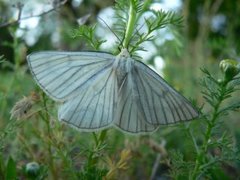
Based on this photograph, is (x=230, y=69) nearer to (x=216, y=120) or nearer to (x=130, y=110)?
(x=216, y=120)

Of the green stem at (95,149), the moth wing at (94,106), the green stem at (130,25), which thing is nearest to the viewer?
the moth wing at (94,106)

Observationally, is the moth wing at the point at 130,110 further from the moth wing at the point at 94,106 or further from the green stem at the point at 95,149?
the green stem at the point at 95,149

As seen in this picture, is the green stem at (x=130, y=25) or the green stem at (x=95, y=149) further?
the green stem at (x=130, y=25)

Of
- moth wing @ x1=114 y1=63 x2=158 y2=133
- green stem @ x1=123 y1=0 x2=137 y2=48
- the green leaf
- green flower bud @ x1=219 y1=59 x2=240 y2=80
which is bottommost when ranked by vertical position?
the green leaf

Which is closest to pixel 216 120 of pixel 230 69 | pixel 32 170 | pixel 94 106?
pixel 230 69

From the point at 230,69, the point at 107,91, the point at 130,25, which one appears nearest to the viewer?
the point at 230,69

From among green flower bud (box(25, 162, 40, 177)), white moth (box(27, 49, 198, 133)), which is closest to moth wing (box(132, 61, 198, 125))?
white moth (box(27, 49, 198, 133))

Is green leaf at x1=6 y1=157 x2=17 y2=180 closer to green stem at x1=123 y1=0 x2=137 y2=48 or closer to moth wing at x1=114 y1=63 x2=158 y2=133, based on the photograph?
moth wing at x1=114 y1=63 x2=158 y2=133

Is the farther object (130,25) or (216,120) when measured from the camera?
(130,25)

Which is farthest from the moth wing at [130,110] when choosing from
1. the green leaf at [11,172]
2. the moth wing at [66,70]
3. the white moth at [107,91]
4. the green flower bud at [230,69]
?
the green leaf at [11,172]

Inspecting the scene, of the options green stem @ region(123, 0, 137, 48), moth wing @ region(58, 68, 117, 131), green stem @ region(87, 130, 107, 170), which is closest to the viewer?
moth wing @ region(58, 68, 117, 131)
